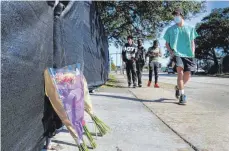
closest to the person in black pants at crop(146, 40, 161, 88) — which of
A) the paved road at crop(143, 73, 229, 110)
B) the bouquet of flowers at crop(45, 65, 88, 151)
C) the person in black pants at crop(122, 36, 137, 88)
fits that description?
the person in black pants at crop(122, 36, 137, 88)

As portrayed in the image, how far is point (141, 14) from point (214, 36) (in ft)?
176

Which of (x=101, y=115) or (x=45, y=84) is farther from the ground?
(x=45, y=84)

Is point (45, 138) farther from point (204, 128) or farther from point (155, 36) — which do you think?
point (155, 36)

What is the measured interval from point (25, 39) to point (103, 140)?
4.97ft

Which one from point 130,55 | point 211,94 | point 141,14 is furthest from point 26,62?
point 141,14

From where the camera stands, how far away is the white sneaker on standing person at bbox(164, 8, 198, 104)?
6.39 metres

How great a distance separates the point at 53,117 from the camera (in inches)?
114

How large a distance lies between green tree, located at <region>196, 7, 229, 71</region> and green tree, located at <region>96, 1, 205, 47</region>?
47580 mm

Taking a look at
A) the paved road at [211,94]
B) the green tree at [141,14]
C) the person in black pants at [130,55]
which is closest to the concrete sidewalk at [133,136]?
the paved road at [211,94]

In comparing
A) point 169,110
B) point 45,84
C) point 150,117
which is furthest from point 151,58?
point 45,84

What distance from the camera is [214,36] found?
6525 cm

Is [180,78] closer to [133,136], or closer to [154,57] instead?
[133,136]

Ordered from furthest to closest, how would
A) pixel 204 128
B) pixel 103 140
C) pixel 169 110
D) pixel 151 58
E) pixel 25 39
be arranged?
1. pixel 151 58
2. pixel 169 110
3. pixel 204 128
4. pixel 103 140
5. pixel 25 39

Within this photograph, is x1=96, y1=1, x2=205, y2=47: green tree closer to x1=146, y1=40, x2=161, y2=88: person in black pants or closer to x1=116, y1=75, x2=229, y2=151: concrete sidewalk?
x1=146, y1=40, x2=161, y2=88: person in black pants
